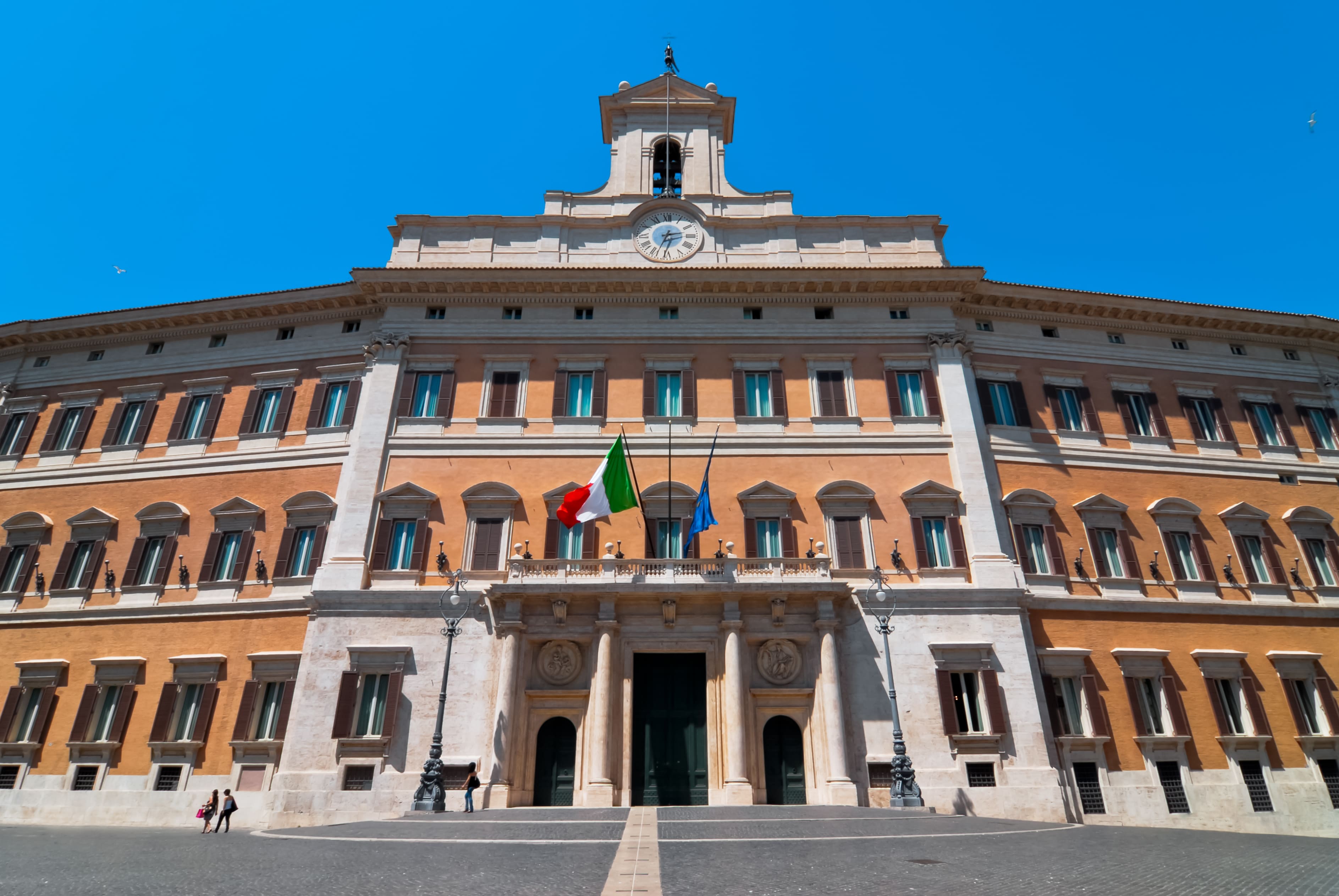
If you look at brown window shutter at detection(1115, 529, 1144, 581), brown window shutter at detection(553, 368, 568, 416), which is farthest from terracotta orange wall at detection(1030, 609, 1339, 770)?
brown window shutter at detection(553, 368, 568, 416)

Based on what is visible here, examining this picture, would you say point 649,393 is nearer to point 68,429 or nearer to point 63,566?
point 63,566

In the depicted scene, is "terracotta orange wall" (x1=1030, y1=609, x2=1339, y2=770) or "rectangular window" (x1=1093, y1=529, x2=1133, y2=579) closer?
"terracotta orange wall" (x1=1030, y1=609, x2=1339, y2=770)

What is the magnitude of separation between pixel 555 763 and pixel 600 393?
1117cm

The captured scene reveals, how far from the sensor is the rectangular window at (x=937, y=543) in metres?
21.8

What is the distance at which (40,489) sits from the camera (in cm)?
2511

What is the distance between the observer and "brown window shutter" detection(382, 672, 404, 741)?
19531mm

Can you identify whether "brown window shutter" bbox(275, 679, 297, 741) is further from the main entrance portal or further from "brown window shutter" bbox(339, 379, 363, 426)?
the main entrance portal

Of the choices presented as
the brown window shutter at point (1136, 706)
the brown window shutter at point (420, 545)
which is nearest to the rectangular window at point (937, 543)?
the brown window shutter at point (1136, 706)

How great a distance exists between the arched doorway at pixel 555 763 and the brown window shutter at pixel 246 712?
7895 millimetres

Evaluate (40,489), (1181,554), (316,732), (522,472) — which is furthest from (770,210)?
(40,489)

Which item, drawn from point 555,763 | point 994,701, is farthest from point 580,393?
point 994,701

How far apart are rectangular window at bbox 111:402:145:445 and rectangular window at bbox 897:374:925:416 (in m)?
26.0

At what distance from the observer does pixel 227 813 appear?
56.4ft

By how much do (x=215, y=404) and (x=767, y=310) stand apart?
63.3ft
